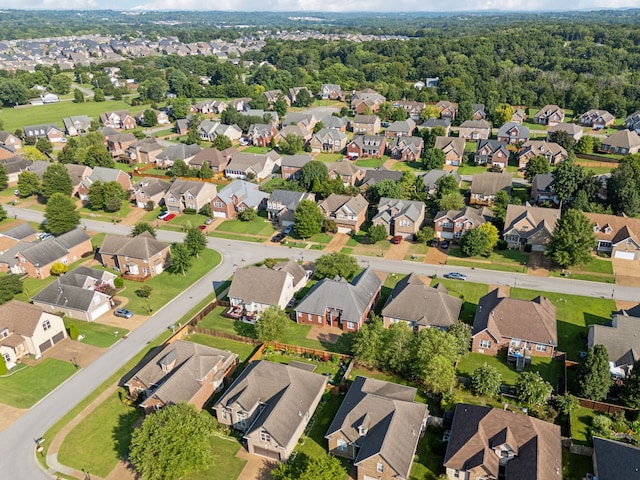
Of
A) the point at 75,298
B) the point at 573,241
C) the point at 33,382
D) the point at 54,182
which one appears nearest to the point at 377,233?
the point at 573,241

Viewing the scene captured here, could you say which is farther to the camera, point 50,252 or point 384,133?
point 384,133

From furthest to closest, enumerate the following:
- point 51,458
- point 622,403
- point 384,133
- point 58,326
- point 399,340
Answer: point 384,133 → point 58,326 → point 399,340 → point 622,403 → point 51,458

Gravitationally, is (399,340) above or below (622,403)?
above

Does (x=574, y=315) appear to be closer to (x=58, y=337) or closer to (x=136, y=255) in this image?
(x=136, y=255)

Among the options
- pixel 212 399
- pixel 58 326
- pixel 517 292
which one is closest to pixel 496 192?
pixel 517 292

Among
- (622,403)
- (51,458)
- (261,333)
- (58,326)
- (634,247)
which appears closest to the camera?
(51,458)

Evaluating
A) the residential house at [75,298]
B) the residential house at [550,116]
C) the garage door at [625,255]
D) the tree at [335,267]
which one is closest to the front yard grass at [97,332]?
the residential house at [75,298]

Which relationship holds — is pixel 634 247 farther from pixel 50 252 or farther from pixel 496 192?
pixel 50 252
